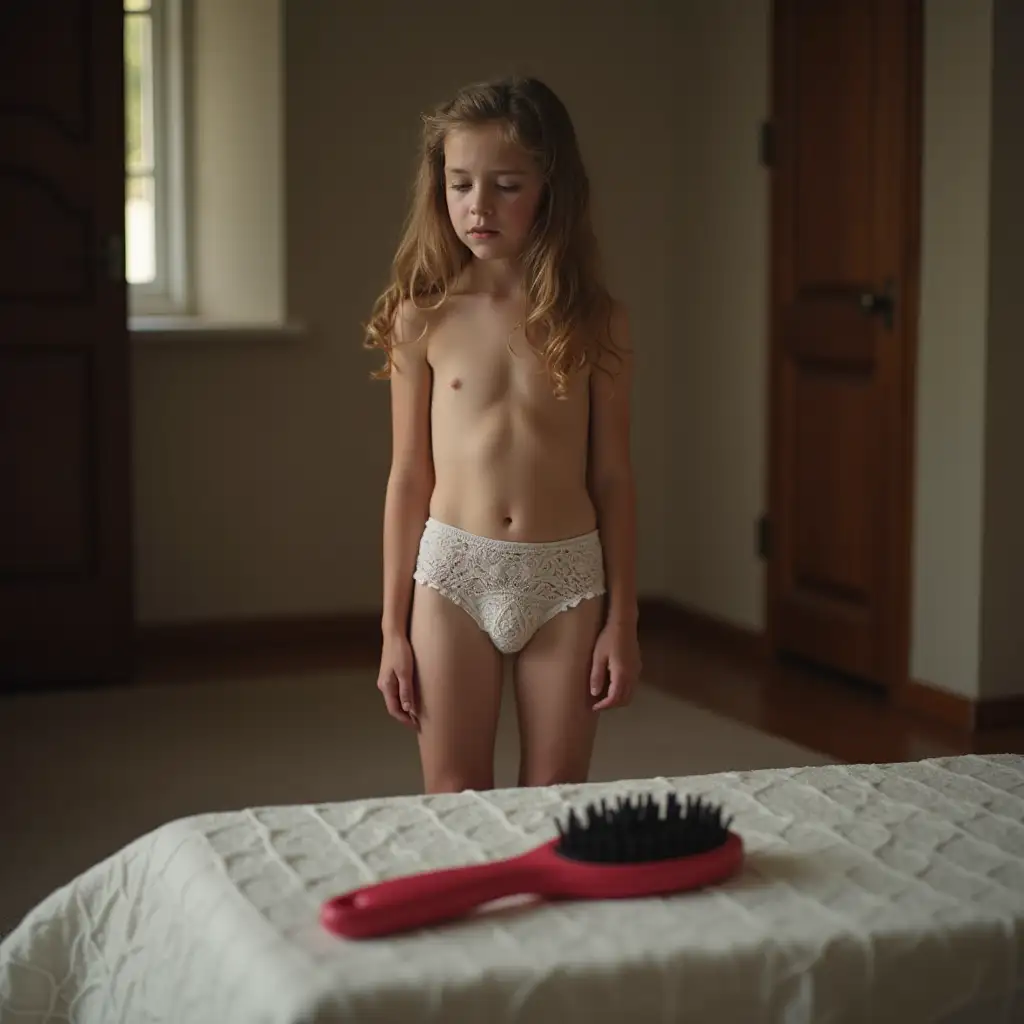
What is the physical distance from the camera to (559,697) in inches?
79.8

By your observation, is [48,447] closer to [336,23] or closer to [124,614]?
[124,614]

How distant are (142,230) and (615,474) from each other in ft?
10.5

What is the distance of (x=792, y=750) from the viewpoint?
3.80 m

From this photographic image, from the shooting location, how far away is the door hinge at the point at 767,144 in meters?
4.71

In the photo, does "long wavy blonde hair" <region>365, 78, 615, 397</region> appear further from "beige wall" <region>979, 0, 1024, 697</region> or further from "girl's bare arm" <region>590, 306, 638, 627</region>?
"beige wall" <region>979, 0, 1024, 697</region>

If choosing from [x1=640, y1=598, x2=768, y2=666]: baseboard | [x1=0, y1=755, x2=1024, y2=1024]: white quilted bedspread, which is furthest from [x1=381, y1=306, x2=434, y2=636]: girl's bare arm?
[x1=640, y1=598, x2=768, y2=666]: baseboard

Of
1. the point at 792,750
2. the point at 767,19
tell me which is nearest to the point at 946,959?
the point at 792,750

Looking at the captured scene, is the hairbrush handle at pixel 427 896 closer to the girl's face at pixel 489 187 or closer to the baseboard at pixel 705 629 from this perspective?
the girl's face at pixel 489 187

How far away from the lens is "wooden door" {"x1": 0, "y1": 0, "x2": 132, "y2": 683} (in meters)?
4.18

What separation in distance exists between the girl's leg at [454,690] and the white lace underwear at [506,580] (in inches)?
0.7

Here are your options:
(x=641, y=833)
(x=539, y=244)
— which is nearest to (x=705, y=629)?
(x=539, y=244)

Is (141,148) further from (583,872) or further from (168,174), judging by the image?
(583,872)

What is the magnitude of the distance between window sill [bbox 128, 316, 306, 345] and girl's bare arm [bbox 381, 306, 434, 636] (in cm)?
272

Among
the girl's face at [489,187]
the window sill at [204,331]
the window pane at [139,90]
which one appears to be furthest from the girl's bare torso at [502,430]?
the window pane at [139,90]
